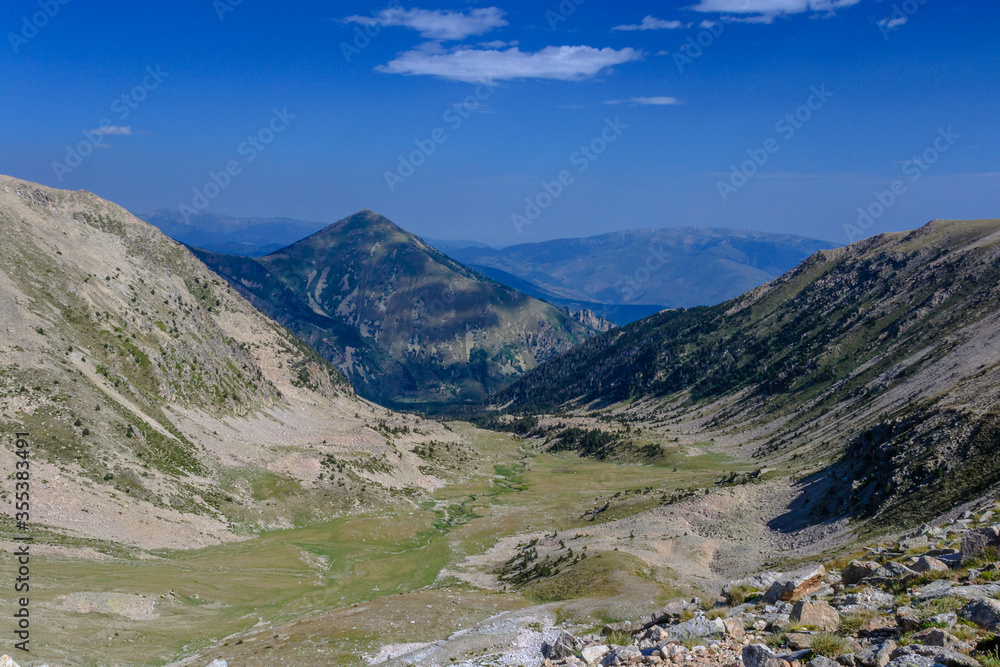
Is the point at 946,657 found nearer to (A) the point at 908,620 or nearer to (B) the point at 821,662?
(B) the point at 821,662

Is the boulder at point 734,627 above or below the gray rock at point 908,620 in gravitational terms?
below

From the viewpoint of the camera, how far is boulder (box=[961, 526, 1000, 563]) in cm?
2253

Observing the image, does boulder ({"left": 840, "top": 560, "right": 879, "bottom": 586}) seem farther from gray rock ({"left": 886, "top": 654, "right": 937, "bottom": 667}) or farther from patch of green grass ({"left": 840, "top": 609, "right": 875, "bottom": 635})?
gray rock ({"left": 886, "top": 654, "right": 937, "bottom": 667})

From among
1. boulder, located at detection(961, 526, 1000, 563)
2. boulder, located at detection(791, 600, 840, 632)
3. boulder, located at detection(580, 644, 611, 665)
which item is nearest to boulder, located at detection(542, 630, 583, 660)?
boulder, located at detection(580, 644, 611, 665)

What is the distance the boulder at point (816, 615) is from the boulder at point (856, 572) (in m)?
5.08

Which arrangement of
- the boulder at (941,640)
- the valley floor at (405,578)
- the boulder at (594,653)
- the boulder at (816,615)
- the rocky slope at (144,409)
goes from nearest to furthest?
1. the boulder at (941,640)
2. the boulder at (816,615)
3. the boulder at (594,653)
4. the valley floor at (405,578)
5. the rocky slope at (144,409)

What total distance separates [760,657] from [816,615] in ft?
13.0

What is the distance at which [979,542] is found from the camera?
22.8 m

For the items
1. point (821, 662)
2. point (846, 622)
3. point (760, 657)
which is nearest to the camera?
point (821, 662)

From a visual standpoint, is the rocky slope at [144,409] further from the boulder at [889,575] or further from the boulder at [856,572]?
the boulder at [889,575]

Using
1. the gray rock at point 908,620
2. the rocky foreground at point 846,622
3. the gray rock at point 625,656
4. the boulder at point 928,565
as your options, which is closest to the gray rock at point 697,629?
the rocky foreground at point 846,622

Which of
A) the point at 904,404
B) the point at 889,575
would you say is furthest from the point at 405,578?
the point at 904,404

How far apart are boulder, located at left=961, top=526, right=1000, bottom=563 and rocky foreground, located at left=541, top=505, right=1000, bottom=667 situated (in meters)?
0.03

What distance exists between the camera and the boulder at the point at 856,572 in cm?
2411
